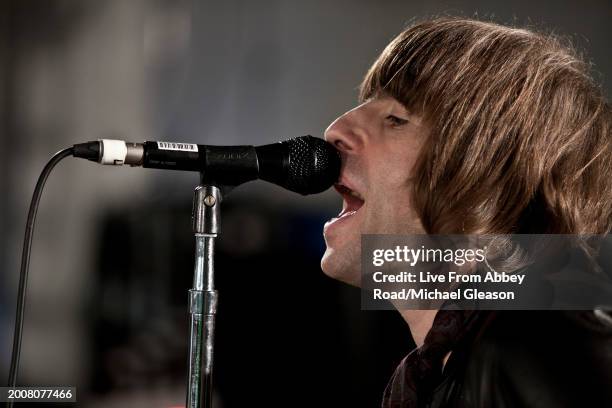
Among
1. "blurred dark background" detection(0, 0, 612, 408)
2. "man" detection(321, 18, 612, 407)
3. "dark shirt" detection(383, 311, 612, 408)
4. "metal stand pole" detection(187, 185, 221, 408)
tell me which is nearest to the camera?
"dark shirt" detection(383, 311, 612, 408)

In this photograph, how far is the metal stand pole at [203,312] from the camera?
3.29 ft

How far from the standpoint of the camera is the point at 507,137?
3.75 feet

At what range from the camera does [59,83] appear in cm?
287

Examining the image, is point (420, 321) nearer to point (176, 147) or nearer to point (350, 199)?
point (350, 199)

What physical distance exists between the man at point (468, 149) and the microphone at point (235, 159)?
7cm

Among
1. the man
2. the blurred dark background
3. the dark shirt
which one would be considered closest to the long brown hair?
the man

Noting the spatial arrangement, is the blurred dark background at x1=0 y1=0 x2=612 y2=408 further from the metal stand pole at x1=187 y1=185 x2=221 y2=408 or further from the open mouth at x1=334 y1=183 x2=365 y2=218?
the metal stand pole at x1=187 y1=185 x2=221 y2=408

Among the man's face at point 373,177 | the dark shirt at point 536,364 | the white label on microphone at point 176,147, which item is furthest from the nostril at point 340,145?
the dark shirt at point 536,364

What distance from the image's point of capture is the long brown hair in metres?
1.13

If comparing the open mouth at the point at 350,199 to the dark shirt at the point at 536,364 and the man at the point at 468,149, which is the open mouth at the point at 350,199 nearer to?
the man at the point at 468,149

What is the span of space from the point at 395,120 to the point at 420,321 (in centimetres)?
32

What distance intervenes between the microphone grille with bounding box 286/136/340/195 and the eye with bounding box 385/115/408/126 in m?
0.11

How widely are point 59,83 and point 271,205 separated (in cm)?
95

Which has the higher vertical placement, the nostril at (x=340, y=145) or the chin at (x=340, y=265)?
the nostril at (x=340, y=145)
